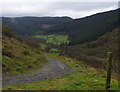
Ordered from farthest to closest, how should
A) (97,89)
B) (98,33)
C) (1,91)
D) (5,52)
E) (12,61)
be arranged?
(98,33)
(5,52)
(12,61)
(97,89)
(1,91)

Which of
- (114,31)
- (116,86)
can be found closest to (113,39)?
(114,31)

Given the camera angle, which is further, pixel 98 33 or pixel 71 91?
pixel 98 33

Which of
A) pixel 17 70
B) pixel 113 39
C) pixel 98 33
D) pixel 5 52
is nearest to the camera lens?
pixel 17 70

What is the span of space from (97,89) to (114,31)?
492 ft

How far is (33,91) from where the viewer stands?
14.6 meters

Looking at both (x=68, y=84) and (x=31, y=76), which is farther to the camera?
(x=31, y=76)

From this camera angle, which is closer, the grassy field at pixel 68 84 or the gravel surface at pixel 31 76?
the grassy field at pixel 68 84

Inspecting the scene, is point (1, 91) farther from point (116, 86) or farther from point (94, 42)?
point (94, 42)

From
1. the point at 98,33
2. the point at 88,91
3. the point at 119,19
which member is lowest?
the point at 88,91

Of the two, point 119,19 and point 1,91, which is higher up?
point 119,19

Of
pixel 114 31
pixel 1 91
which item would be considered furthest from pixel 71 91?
pixel 114 31

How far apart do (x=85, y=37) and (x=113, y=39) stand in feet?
91.3

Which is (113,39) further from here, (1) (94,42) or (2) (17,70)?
(2) (17,70)

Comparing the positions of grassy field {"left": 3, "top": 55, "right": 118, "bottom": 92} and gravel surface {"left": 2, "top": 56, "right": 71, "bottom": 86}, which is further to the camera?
gravel surface {"left": 2, "top": 56, "right": 71, "bottom": 86}
